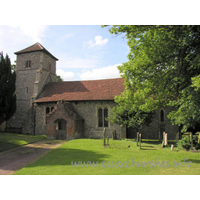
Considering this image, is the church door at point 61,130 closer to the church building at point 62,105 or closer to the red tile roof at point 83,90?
the church building at point 62,105

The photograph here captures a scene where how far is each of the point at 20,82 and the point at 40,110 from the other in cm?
729

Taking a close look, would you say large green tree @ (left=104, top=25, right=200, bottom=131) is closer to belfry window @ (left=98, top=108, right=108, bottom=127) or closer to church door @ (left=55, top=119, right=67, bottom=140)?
belfry window @ (left=98, top=108, right=108, bottom=127)

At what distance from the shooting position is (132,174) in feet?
22.9

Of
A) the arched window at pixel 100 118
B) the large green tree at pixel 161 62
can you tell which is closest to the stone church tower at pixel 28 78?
the arched window at pixel 100 118

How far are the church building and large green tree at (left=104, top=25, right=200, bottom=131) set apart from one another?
8.41 m

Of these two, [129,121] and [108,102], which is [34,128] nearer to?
[108,102]

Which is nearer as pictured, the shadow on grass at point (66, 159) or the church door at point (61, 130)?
the shadow on grass at point (66, 159)

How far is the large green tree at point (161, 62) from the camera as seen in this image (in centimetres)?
1097

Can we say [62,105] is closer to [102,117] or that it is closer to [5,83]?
[102,117]

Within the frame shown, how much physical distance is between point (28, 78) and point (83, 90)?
10.0 meters

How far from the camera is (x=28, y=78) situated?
1065 inches

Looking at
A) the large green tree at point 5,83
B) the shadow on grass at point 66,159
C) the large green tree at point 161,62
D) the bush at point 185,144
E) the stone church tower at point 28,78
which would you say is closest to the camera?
the shadow on grass at point 66,159

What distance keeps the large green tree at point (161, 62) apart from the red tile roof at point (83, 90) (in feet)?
28.2

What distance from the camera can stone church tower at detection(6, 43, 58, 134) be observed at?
26312 millimetres
